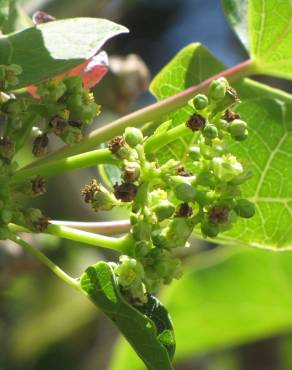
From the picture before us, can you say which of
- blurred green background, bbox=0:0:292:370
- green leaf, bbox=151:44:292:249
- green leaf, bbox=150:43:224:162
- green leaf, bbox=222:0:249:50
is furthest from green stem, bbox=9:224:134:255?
blurred green background, bbox=0:0:292:370

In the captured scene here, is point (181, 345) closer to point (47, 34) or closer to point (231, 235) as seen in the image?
point (231, 235)

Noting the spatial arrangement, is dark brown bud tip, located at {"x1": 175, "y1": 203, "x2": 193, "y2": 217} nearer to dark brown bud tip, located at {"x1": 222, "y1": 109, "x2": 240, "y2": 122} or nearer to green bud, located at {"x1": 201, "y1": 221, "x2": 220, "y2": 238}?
green bud, located at {"x1": 201, "y1": 221, "x2": 220, "y2": 238}

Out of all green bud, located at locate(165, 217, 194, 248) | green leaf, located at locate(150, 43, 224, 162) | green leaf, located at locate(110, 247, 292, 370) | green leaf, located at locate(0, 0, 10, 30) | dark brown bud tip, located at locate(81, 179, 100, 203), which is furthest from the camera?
green leaf, located at locate(110, 247, 292, 370)

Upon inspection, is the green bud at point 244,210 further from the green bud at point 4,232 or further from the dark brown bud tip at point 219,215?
the green bud at point 4,232

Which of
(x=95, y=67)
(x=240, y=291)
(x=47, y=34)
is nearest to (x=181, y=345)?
(x=240, y=291)

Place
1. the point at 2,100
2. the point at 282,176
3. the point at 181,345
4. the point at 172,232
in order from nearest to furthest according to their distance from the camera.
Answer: the point at 172,232, the point at 2,100, the point at 282,176, the point at 181,345

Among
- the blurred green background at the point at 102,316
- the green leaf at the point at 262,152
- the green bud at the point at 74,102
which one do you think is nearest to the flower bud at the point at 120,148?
the green bud at the point at 74,102
